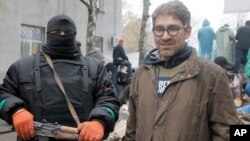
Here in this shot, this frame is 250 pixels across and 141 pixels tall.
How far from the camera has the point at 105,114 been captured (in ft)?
9.67

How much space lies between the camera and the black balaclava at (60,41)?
305 centimetres

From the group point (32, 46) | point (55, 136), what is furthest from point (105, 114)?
point (32, 46)

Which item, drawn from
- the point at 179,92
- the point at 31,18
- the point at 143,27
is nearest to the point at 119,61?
the point at 143,27

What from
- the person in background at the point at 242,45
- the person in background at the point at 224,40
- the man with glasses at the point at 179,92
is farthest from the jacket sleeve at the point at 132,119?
the person in background at the point at 224,40

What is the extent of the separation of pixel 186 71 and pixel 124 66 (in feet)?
28.2

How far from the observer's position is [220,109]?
2.50 metres

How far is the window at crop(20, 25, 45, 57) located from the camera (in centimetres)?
1507

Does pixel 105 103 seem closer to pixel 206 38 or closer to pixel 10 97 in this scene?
pixel 10 97

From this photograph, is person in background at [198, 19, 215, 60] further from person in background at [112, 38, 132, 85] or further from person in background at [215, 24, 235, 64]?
person in background at [112, 38, 132, 85]

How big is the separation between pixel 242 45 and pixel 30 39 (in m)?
9.53

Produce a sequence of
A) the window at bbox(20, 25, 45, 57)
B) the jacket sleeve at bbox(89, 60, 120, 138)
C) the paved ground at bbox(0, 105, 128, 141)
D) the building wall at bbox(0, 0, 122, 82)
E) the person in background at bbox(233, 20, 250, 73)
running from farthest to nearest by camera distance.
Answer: the window at bbox(20, 25, 45, 57) < the building wall at bbox(0, 0, 122, 82) < the person in background at bbox(233, 20, 250, 73) < the paved ground at bbox(0, 105, 128, 141) < the jacket sleeve at bbox(89, 60, 120, 138)

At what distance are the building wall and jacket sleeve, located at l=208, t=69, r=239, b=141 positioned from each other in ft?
35.7

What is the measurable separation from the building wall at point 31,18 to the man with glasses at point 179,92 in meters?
10.6

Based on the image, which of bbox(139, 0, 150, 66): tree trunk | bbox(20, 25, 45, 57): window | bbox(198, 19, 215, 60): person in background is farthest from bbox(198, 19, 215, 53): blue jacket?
bbox(20, 25, 45, 57): window
